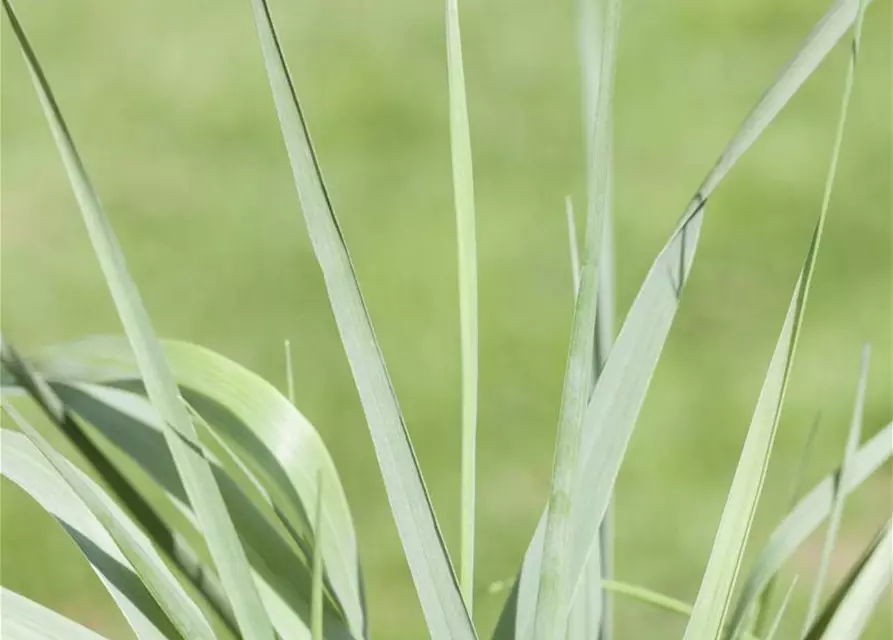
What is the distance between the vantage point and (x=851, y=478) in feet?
0.99

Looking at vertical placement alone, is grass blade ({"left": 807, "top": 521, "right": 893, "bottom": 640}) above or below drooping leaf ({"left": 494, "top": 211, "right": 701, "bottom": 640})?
below

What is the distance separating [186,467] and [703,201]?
6.7 inches

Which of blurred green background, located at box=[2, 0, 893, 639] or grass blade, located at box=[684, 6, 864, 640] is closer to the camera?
grass blade, located at box=[684, 6, 864, 640]

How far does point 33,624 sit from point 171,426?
78mm

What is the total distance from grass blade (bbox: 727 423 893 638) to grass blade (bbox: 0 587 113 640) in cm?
19

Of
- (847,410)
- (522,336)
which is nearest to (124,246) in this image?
(522,336)

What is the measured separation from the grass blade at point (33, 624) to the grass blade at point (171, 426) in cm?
6

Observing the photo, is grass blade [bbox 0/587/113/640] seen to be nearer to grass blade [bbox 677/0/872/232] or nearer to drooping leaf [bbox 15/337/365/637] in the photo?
drooping leaf [bbox 15/337/365/637]

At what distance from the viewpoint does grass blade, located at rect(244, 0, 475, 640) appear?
25 cm

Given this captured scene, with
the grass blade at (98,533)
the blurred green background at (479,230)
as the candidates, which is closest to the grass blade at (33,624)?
the grass blade at (98,533)

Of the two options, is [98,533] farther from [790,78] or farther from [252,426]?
[790,78]

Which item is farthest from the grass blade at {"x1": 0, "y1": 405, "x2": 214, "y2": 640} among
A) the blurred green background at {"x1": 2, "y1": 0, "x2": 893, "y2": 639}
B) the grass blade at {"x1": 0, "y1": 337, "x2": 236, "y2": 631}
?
the blurred green background at {"x1": 2, "y1": 0, "x2": 893, "y2": 639}

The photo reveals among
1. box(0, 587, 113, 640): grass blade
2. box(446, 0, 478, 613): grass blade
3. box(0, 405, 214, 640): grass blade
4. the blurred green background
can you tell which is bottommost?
box(0, 587, 113, 640): grass blade

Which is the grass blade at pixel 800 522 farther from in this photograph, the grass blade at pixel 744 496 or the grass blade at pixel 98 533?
the grass blade at pixel 98 533
